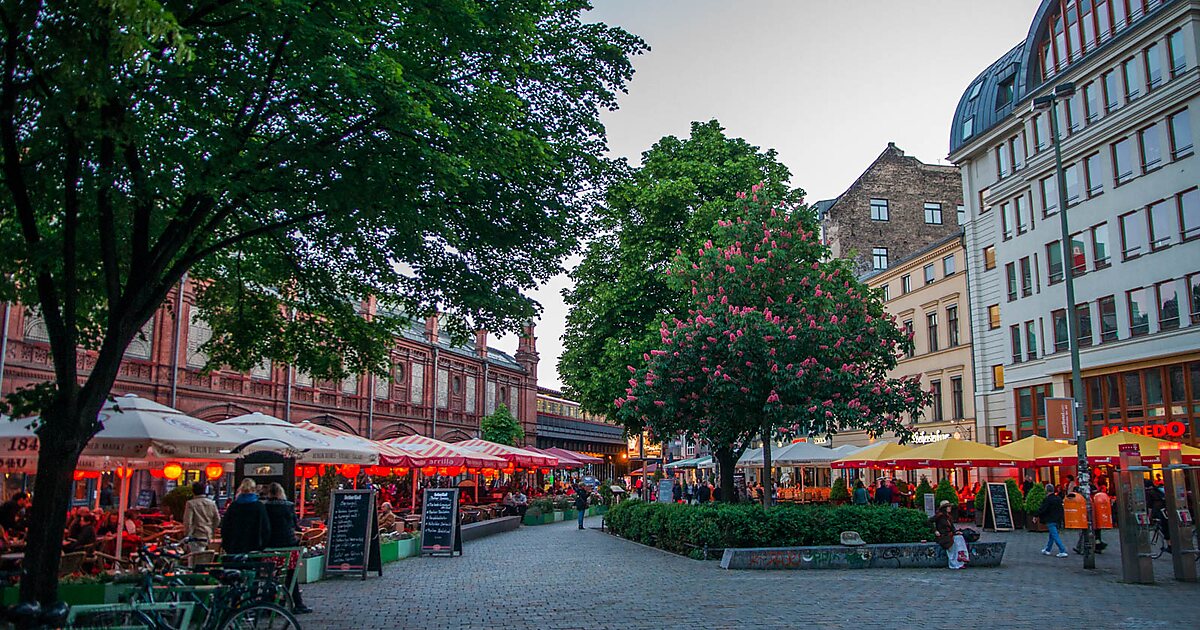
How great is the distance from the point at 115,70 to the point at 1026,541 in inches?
957

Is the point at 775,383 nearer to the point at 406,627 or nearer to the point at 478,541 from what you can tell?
the point at 406,627

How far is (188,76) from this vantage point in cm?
965

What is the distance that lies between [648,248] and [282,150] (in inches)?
721

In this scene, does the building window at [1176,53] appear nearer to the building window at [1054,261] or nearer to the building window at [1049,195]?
the building window at [1049,195]

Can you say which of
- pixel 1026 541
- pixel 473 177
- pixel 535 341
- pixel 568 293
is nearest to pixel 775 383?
pixel 473 177

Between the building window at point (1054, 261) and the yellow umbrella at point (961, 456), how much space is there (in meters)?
10.7

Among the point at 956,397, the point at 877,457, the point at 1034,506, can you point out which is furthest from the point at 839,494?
the point at 956,397

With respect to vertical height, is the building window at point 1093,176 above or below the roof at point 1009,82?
below

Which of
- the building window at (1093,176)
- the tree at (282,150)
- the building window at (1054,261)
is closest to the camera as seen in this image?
the tree at (282,150)

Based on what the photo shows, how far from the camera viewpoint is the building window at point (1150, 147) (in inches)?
1196

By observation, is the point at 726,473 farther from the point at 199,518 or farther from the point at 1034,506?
the point at 199,518

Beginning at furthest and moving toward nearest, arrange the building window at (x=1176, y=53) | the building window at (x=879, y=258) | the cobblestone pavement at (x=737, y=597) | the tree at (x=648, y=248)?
the building window at (x=879, y=258) < the building window at (x=1176, y=53) < the tree at (x=648, y=248) < the cobblestone pavement at (x=737, y=597)

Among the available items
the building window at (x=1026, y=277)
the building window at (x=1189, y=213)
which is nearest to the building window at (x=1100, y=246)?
the building window at (x=1189, y=213)

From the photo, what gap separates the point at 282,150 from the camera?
10.3m
